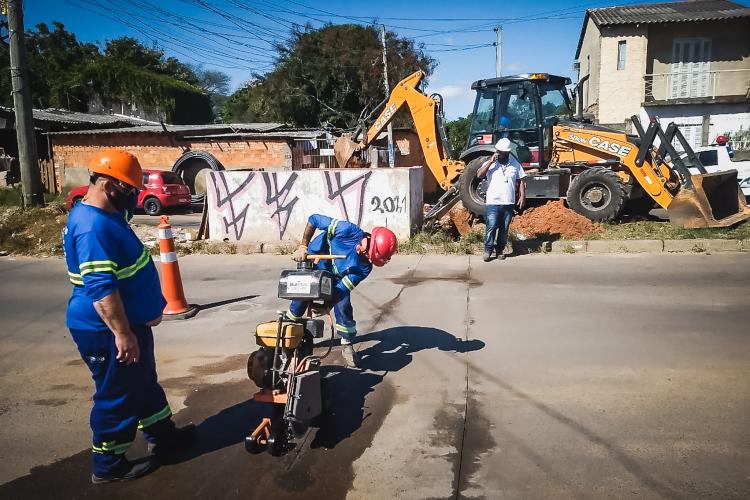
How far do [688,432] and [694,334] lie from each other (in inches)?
84.0

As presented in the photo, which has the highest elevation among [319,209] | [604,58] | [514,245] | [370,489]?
[604,58]

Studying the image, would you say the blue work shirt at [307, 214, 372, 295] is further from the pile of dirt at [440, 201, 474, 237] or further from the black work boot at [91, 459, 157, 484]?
the pile of dirt at [440, 201, 474, 237]

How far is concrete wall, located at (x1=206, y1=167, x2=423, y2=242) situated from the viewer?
1032 cm

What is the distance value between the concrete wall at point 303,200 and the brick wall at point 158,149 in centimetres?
1063

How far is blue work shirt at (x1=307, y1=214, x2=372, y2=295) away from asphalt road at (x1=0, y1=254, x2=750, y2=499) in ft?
3.09

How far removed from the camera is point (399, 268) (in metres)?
8.91

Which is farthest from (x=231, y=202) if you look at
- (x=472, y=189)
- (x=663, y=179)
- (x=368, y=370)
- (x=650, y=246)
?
(x=663, y=179)

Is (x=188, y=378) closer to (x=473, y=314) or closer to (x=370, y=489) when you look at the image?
(x=370, y=489)

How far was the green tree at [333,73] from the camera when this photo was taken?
34.6 meters

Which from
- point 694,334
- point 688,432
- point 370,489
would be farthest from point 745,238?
point 370,489

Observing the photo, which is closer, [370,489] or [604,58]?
[370,489]

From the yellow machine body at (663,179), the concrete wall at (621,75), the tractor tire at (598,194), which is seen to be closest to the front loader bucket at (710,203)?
the yellow machine body at (663,179)

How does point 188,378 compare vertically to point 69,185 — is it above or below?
below

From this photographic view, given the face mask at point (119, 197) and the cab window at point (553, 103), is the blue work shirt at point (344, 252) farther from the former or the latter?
the cab window at point (553, 103)
